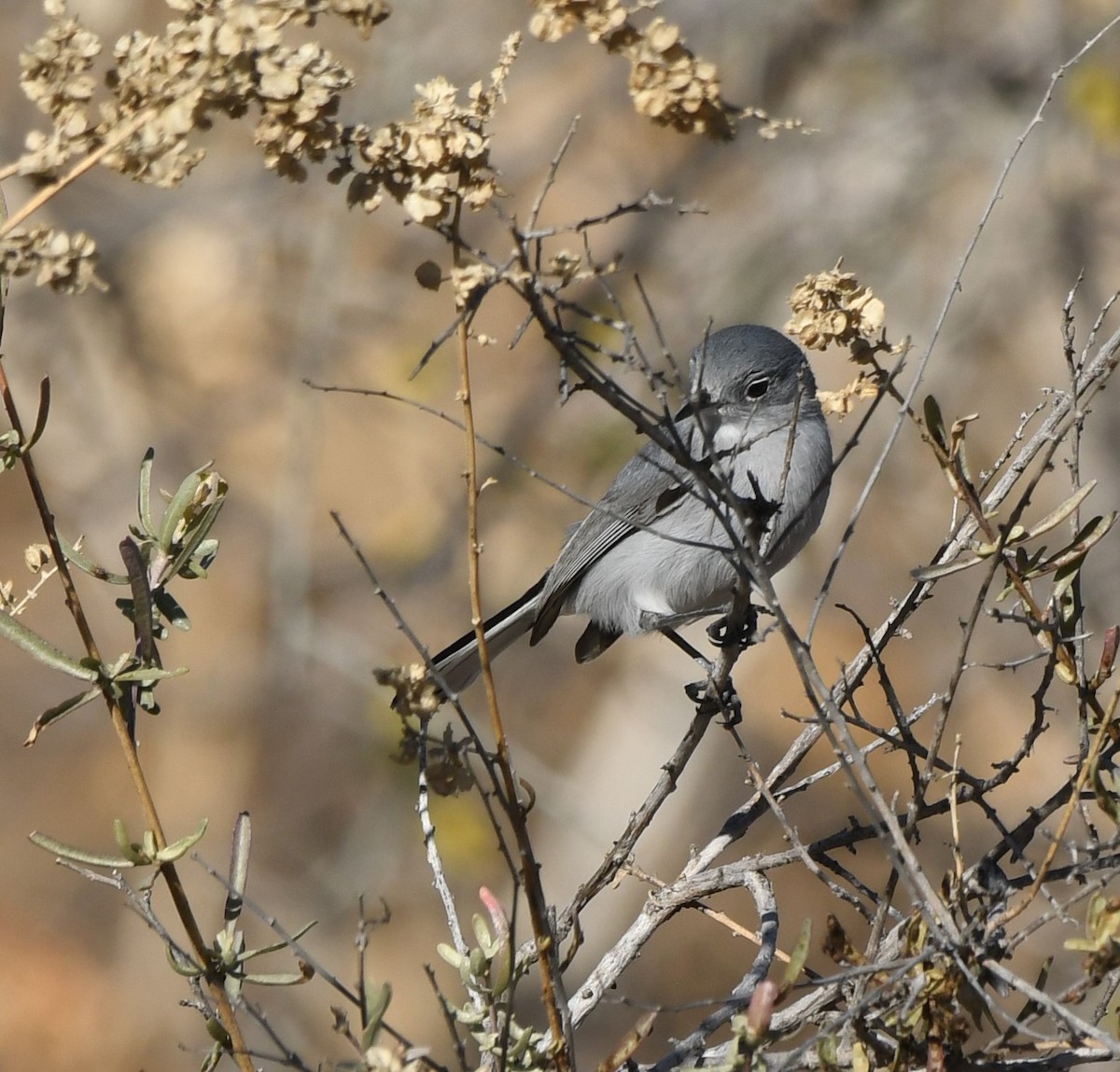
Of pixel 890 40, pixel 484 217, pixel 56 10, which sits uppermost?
pixel 890 40

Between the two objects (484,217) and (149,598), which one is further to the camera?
(484,217)

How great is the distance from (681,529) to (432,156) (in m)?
2.42

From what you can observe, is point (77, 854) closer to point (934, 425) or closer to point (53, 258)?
point (53, 258)

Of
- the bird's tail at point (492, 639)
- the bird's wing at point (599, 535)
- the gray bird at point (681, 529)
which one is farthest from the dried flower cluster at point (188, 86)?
the bird's wing at point (599, 535)

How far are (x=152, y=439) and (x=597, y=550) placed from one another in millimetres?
3504

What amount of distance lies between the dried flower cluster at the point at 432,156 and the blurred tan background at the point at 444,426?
4.82 meters

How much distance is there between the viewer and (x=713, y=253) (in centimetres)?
660

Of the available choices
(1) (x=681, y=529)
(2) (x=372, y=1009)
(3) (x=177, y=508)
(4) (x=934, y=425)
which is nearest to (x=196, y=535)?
(3) (x=177, y=508)

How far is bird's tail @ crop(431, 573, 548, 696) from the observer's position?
3359mm

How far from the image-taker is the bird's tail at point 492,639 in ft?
11.0

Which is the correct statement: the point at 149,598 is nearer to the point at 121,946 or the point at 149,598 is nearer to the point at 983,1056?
the point at 983,1056

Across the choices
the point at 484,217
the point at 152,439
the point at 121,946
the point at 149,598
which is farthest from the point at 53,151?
the point at 121,946

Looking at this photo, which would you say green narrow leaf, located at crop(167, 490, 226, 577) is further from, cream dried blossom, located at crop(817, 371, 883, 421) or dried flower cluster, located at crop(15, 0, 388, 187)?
cream dried blossom, located at crop(817, 371, 883, 421)

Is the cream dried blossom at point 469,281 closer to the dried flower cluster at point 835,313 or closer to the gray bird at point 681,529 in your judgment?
the dried flower cluster at point 835,313
